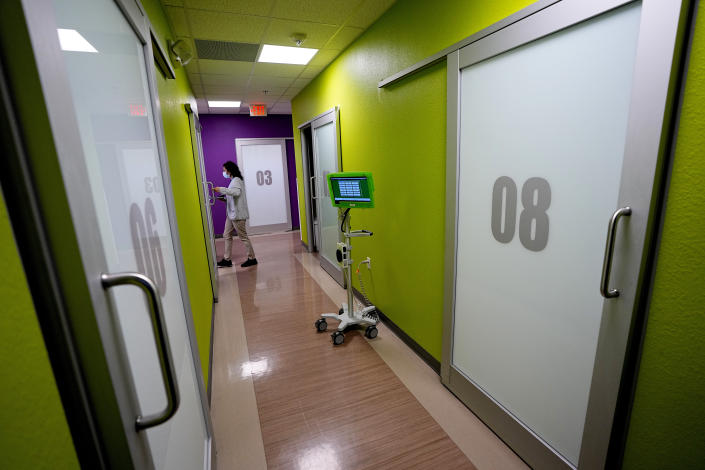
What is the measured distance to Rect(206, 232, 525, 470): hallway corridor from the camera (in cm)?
175

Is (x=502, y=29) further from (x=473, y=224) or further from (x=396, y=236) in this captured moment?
(x=396, y=236)

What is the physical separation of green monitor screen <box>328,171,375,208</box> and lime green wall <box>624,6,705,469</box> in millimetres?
1618

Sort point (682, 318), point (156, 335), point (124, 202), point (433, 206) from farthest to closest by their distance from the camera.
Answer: point (433, 206), point (682, 318), point (124, 202), point (156, 335)

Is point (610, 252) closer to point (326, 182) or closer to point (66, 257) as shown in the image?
point (66, 257)

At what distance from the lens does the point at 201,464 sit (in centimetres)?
143

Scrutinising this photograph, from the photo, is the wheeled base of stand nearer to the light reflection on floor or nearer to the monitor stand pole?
the monitor stand pole

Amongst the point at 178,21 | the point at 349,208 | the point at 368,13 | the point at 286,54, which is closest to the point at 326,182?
the point at 286,54

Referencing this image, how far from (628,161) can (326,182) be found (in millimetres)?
3624

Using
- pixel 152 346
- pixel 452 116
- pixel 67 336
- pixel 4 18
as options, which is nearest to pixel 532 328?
pixel 452 116

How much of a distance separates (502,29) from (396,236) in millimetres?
1621

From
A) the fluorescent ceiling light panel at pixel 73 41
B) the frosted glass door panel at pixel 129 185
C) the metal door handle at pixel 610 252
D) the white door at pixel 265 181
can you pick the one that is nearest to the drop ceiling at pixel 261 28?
the frosted glass door panel at pixel 129 185

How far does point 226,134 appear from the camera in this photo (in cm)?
715

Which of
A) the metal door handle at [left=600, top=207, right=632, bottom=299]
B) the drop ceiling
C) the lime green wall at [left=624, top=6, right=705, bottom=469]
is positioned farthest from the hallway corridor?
the drop ceiling

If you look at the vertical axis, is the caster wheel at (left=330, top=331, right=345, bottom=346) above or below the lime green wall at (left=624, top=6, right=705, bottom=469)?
below
